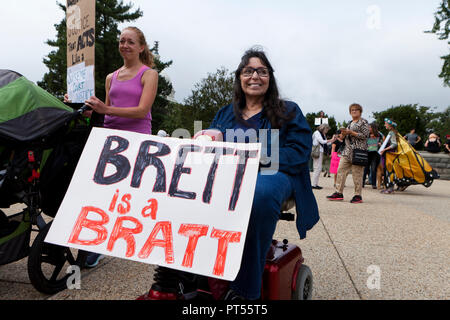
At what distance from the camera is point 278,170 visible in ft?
5.97

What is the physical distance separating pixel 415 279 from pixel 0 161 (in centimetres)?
298

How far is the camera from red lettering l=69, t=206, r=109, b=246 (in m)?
1.60

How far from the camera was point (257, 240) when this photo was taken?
154cm

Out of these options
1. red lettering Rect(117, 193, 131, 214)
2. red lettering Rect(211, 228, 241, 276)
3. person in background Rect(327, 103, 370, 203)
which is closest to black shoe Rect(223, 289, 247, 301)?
red lettering Rect(211, 228, 241, 276)

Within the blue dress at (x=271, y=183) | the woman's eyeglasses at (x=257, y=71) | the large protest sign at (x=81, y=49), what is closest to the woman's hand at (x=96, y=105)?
the blue dress at (x=271, y=183)

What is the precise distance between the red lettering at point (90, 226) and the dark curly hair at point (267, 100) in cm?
94

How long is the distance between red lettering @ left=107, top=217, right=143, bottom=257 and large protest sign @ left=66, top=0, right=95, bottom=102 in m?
1.92

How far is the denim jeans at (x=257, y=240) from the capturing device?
1538 millimetres

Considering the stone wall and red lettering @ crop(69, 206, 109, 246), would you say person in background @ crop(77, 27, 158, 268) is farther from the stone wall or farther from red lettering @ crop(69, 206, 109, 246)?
the stone wall

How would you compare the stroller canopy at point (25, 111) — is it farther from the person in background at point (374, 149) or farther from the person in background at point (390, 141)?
the person in background at point (374, 149)

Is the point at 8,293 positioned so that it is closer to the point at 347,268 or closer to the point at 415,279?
the point at 347,268

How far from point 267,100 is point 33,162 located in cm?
142

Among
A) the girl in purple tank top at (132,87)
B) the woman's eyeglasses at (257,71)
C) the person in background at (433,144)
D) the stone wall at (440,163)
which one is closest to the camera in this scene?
the woman's eyeglasses at (257,71)

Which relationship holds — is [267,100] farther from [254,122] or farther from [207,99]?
[207,99]
